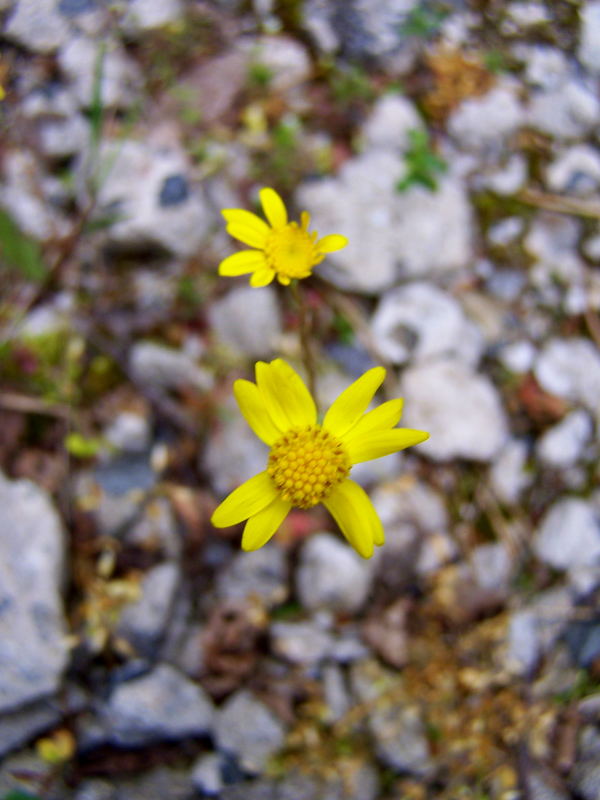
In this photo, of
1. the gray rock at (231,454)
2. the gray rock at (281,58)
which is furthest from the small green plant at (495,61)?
the gray rock at (231,454)

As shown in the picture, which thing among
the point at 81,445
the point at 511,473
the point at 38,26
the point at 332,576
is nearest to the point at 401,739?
the point at 332,576

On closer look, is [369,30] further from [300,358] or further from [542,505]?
[542,505]

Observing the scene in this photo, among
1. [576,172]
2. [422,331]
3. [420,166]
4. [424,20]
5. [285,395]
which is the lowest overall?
[422,331]

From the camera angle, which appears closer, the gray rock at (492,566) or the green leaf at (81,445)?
the green leaf at (81,445)

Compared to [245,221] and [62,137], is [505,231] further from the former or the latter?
[62,137]

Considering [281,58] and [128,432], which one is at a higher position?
[281,58]

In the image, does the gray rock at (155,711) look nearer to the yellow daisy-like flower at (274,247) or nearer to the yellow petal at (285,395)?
the yellow petal at (285,395)
